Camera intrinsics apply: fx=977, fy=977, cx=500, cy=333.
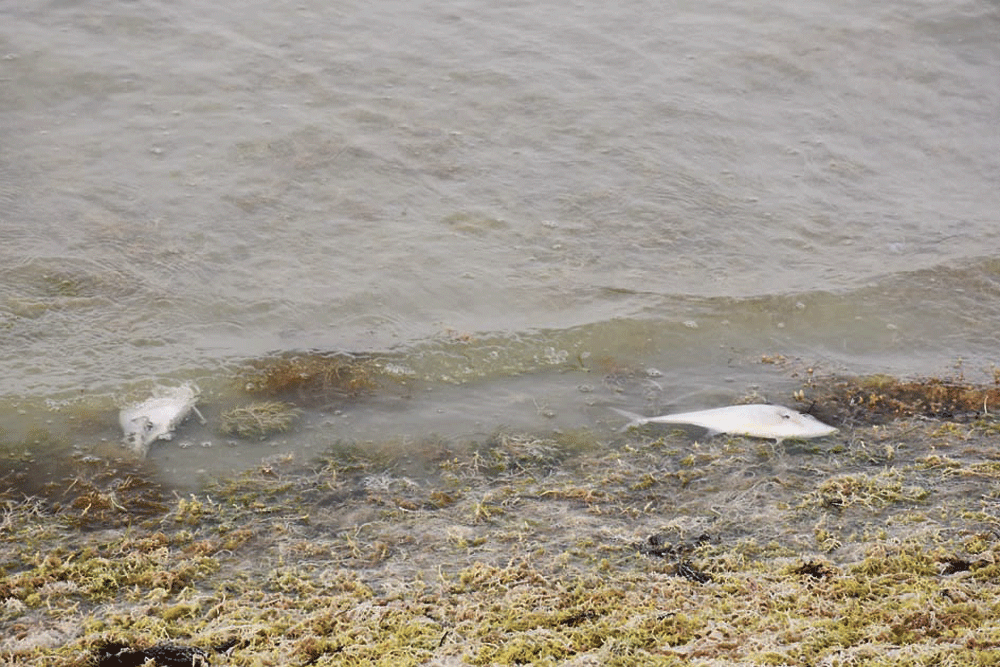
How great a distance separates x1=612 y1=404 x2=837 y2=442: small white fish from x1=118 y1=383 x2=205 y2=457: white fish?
9.11 ft

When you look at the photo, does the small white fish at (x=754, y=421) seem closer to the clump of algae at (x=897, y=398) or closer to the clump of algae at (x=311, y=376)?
the clump of algae at (x=897, y=398)

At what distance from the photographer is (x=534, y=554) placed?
15.3ft

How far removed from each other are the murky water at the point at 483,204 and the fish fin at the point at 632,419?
17cm

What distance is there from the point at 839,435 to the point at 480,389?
2.27 m

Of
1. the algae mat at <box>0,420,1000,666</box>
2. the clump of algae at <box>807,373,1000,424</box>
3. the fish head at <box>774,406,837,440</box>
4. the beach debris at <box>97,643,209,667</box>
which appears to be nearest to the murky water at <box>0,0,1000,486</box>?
the clump of algae at <box>807,373,1000,424</box>

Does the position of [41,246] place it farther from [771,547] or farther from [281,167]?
[771,547]

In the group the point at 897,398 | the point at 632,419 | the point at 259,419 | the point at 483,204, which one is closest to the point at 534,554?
the point at 632,419

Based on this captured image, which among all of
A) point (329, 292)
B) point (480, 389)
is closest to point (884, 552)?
point (480, 389)

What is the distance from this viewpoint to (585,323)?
7.12 meters

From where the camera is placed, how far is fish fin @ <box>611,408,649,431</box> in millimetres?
6082

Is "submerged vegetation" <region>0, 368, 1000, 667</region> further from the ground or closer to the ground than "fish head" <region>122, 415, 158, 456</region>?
further from the ground

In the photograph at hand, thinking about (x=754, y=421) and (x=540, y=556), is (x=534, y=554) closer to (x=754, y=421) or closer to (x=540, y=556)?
(x=540, y=556)

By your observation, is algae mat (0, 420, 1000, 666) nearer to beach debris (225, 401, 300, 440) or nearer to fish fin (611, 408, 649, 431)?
fish fin (611, 408, 649, 431)

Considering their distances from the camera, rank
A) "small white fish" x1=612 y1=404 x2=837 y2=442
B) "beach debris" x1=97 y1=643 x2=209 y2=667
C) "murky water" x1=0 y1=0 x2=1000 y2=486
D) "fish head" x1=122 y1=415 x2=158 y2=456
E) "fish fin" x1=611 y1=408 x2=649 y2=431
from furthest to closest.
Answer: "murky water" x1=0 y1=0 x2=1000 y2=486 < "fish fin" x1=611 y1=408 x2=649 y2=431 < "small white fish" x1=612 y1=404 x2=837 y2=442 < "fish head" x1=122 y1=415 x2=158 y2=456 < "beach debris" x1=97 y1=643 x2=209 y2=667
